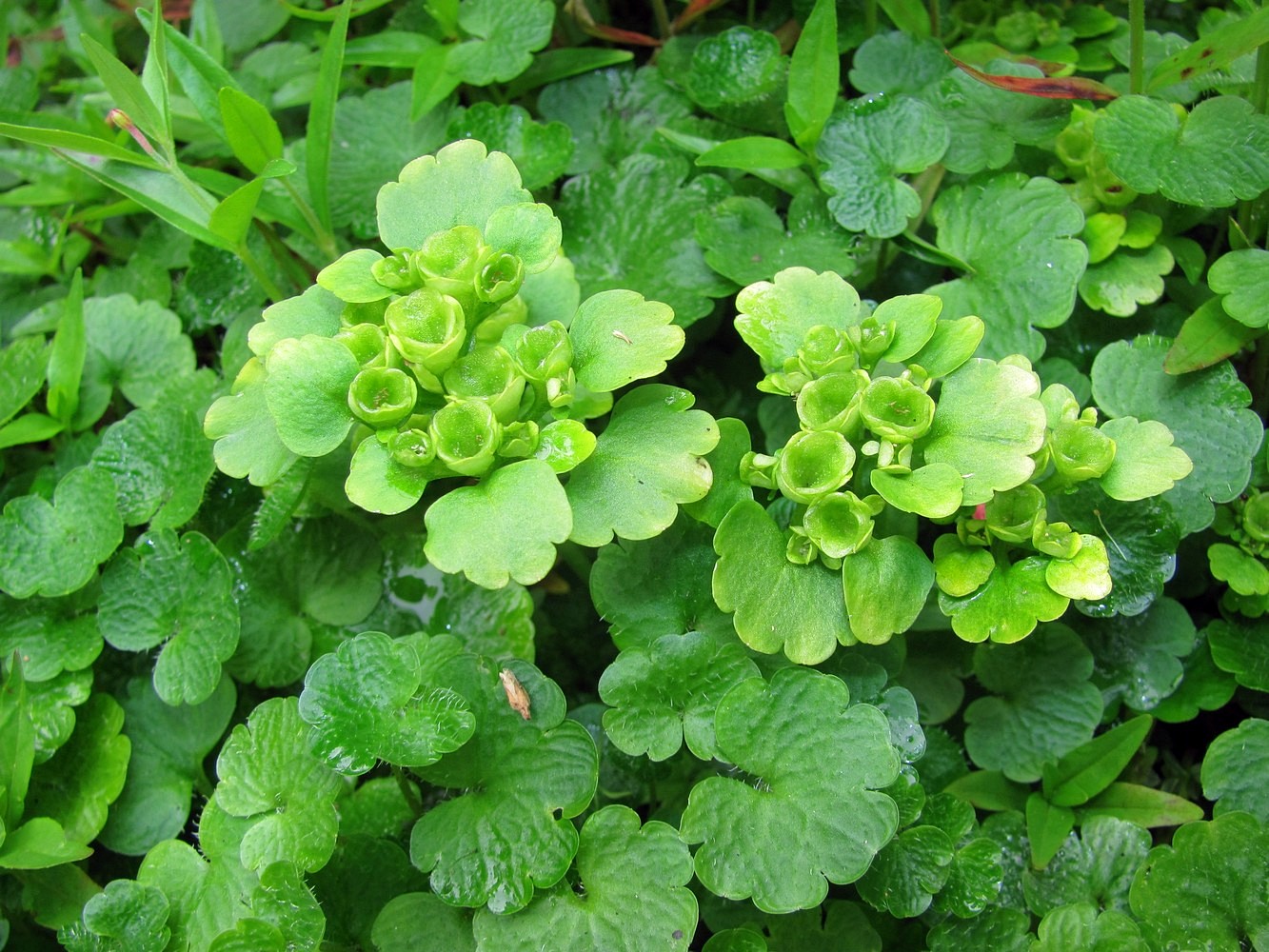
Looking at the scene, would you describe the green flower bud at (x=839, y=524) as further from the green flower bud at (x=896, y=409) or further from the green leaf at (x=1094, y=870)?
the green leaf at (x=1094, y=870)

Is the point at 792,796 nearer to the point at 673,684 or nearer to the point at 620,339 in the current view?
the point at 673,684

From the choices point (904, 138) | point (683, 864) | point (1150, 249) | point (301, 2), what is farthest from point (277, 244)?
point (1150, 249)

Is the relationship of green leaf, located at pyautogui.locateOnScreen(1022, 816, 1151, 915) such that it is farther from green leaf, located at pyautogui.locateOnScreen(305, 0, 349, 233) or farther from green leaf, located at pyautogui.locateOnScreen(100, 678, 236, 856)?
green leaf, located at pyautogui.locateOnScreen(305, 0, 349, 233)

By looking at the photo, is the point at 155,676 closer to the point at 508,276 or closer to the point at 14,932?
the point at 14,932

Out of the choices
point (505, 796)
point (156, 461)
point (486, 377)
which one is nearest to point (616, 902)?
point (505, 796)

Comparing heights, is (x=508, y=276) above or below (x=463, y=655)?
above
